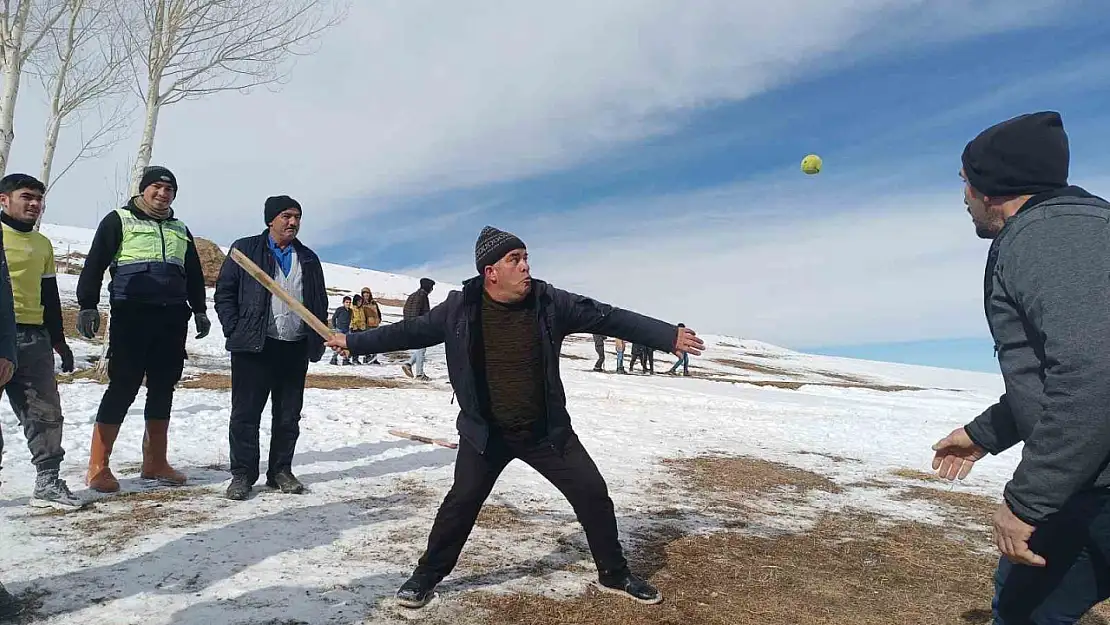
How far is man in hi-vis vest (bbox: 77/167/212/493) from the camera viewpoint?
18.2ft

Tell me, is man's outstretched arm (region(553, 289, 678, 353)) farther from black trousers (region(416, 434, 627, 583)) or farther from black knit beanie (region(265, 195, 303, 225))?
black knit beanie (region(265, 195, 303, 225))

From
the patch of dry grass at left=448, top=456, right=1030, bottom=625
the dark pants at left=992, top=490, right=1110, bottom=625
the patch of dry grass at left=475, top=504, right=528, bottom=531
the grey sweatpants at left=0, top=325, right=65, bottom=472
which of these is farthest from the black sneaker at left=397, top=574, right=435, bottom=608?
the grey sweatpants at left=0, top=325, right=65, bottom=472

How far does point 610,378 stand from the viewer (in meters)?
20.8

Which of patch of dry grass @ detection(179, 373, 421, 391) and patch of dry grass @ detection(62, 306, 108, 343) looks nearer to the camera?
patch of dry grass @ detection(179, 373, 421, 391)

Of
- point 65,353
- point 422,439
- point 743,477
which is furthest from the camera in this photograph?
point 422,439

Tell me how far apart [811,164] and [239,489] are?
9.59 meters

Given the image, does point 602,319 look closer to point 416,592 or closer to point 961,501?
point 416,592

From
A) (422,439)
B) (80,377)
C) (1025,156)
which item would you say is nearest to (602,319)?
(1025,156)

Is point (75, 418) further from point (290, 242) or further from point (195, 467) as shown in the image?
point (290, 242)

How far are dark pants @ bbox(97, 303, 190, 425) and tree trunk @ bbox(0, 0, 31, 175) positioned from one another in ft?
40.2

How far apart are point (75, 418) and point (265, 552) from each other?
5400 mm

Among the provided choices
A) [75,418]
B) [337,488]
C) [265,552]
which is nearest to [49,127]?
[75,418]

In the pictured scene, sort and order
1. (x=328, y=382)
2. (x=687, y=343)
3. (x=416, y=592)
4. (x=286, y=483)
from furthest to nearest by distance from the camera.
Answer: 1. (x=328, y=382)
2. (x=286, y=483)
3. (x=687, y=343)
4. (x=416, y=592)

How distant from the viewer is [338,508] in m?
5.56
